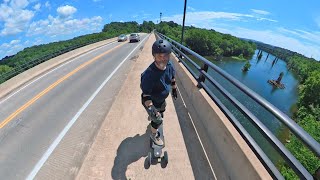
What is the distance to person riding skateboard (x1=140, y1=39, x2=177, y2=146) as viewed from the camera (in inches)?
148

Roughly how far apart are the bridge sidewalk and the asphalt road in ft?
2.29

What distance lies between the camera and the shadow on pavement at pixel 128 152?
422cm

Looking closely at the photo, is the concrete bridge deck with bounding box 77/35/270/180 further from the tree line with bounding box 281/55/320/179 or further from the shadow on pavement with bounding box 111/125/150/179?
the tree line with bounding box 281/55/320/179

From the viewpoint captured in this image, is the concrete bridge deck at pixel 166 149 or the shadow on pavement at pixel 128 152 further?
the shadow on pavement at pixel 128 152

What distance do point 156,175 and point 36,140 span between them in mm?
5298

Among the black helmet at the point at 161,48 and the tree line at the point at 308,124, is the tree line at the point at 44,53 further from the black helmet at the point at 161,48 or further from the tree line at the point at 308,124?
the tree line at the point at 308,124

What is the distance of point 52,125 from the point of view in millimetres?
8789

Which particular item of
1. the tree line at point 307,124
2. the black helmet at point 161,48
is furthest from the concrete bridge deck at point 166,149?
the tree line at point 307,124

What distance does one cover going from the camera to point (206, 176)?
12.6 feet

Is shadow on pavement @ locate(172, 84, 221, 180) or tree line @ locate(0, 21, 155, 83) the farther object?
tree line @ locate(0, 21, 155, 83)

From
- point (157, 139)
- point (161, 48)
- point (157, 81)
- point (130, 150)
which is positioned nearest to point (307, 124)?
point (130, 150)

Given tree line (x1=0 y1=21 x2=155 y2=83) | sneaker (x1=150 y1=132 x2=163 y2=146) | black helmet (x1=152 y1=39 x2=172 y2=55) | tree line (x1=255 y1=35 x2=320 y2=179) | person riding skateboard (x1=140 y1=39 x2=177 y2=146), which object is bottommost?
tree line (x1=255 y1=35 x2=320 y2=179)

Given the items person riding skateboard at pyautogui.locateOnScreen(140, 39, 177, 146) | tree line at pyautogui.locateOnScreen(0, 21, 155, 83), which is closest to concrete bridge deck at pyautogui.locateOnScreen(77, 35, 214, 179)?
person riding skateboard at pyautogui.locateOnScreen(140, 39, 177, 146)

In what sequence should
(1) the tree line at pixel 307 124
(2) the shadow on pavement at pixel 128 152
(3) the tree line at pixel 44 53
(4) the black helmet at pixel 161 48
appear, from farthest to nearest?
(1) the tree line at pixel 307 124, (3) the tree line at pixel 44 53, (2) the shadow on pavement at pixel 128 152, (4) the black helmet at pixel 161 48
